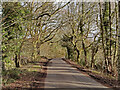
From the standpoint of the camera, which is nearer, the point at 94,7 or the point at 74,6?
the point at 94,7

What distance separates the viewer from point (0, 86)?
387 inches

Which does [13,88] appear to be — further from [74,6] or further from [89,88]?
[74,6]

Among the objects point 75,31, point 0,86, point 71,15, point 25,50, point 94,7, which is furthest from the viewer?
point 75,31

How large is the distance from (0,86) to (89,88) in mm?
5315

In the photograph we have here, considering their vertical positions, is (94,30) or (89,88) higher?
(94,30)

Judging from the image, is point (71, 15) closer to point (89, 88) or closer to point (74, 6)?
point (74, 6)

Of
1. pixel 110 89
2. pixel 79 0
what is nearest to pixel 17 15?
pixel 110 89

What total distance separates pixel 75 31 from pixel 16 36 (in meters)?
16.5

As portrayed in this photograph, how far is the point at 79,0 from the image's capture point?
2606 centimetres

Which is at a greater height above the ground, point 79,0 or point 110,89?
point 79,0

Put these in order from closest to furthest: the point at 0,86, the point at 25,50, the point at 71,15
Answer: the point at 0,86, the point at 25,50, the point at 71,15

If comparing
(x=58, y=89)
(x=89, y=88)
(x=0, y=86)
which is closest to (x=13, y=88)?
(x=0, y=86)

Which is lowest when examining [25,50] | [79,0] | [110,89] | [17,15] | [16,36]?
[110,89]

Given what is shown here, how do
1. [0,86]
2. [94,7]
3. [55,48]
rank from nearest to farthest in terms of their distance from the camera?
[0,86] < [94,7] < [55,48]
